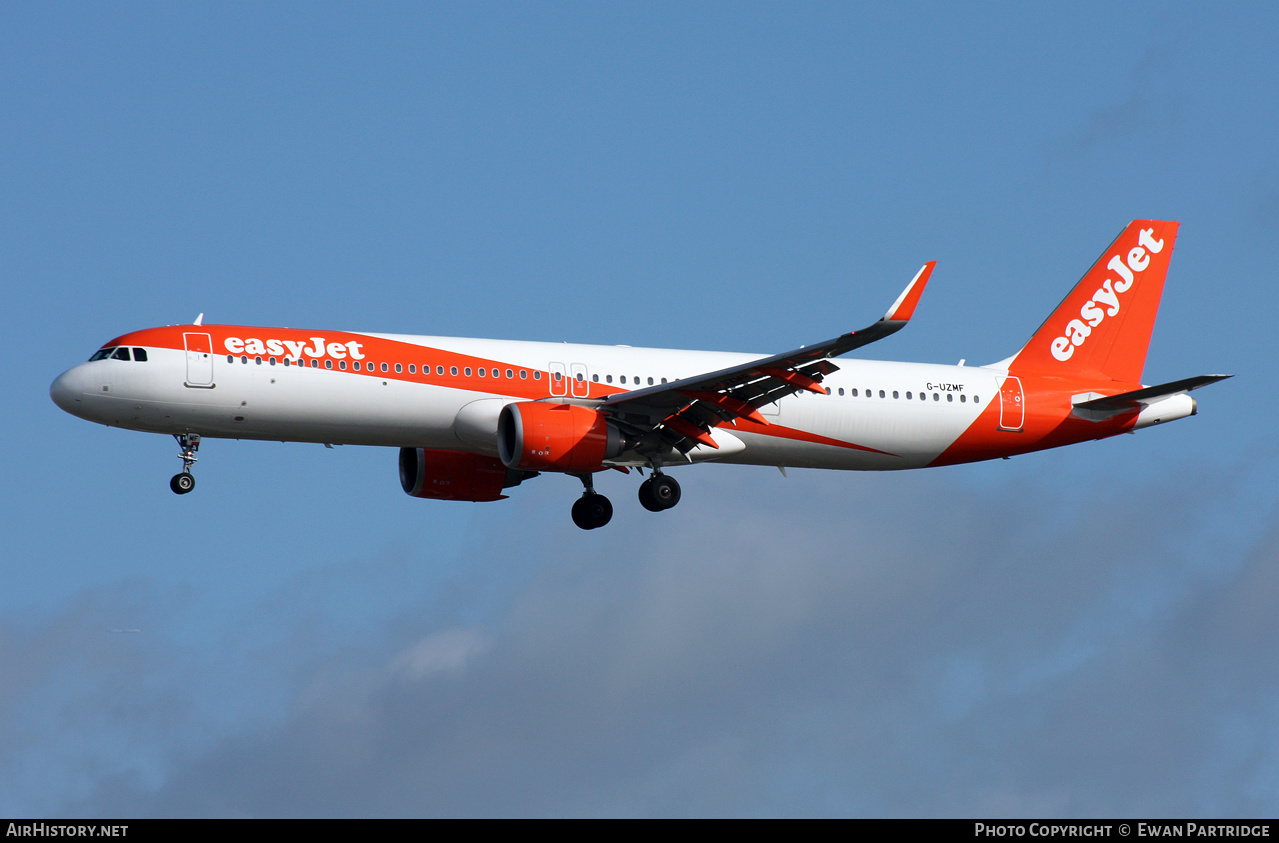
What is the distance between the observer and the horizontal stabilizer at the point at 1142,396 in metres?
42.8

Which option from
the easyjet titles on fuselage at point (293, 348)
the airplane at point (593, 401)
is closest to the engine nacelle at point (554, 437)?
the airplane at point (593, 401)

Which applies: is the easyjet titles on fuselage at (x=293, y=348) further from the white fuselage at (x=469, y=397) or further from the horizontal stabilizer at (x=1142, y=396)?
the horizontal stabilizer at (x=1142, y=396)

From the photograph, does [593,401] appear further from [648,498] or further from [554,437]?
[648,498]

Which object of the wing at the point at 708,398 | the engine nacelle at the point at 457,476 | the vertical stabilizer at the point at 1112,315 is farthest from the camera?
the vertical stabilizer at the point at 1112,315

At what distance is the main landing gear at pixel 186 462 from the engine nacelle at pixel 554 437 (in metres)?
7.39

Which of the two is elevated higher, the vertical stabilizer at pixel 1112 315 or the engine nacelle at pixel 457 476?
the vertical stabilizer at pixel 1112 315

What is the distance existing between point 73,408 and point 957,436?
22.5 m

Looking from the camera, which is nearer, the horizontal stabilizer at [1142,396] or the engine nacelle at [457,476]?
the horizontal stabilizer at [1142,396]

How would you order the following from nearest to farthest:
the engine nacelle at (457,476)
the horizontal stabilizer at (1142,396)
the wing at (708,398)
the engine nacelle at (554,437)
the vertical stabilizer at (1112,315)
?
the wing at (708,398) → the engine nacelle at (554,437) → the horizontal stabilizer at (1142,396) → the engine nacelle at (457,476) → the vertical stabilizer at (1112,315)

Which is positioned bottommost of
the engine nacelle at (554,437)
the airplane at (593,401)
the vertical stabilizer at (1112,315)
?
the engine nacelle at (554,437)

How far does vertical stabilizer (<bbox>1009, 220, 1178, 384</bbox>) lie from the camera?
47281mm

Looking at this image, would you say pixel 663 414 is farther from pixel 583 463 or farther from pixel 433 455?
pixel 433 455
